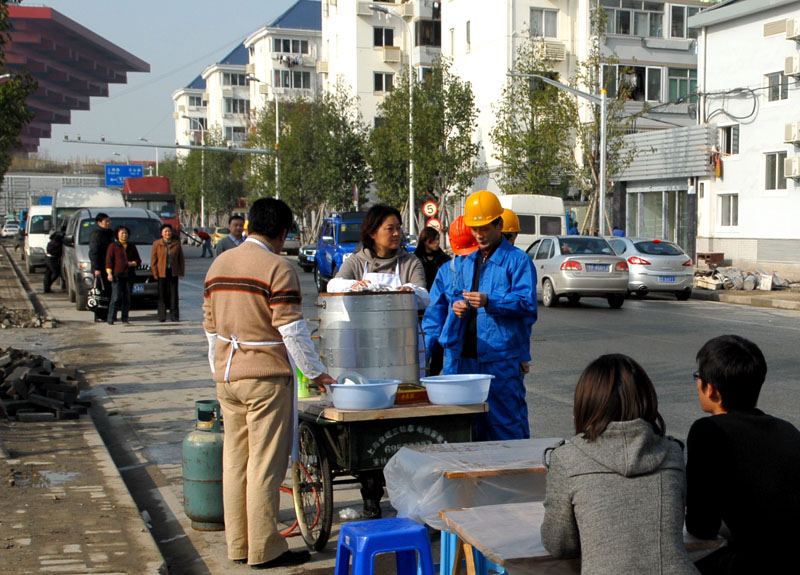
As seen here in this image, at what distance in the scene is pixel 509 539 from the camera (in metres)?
3.77

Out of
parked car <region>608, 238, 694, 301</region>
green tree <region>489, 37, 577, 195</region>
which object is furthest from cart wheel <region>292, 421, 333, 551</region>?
green tree <region>489, 37, 577, 195</region>

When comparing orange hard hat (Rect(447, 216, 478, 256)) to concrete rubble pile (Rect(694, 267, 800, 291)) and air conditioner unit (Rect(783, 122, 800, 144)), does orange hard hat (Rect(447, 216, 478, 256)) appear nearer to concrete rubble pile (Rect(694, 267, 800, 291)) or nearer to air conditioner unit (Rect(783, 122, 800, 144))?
concrete rubble pile (Rect(694, 267, 800, 291))

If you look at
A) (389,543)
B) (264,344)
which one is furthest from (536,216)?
(389,543)

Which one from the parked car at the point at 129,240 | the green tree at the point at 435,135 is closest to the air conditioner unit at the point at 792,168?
the parked car at the point at 129,240

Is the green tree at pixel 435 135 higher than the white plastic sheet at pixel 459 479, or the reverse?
the green tree at pixel 435 135

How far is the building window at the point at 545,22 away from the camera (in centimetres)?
5075

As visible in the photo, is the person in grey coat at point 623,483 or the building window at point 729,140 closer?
the person in grey coat at point 623,483

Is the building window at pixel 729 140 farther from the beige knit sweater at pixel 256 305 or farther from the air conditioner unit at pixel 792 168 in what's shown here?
the beige knit sweater at pixel 256 305

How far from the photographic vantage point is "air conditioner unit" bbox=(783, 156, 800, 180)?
3036cm

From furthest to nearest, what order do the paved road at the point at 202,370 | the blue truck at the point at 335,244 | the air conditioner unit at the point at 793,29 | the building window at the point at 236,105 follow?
the building window at the point at 236,105 < the air conditioner unit at the point at 793,29 < the blue truck at the point at 335,244 < the paved road at the point at 202,370

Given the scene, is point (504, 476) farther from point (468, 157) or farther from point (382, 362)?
point (468, 157)

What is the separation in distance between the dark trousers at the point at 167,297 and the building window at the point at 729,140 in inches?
857

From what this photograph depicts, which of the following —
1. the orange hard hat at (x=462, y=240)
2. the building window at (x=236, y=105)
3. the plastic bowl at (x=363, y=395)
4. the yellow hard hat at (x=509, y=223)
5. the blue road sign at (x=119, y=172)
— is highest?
the building window at (x=236, y=105)

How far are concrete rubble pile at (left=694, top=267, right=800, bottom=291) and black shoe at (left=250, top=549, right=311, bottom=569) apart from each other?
24.6m
